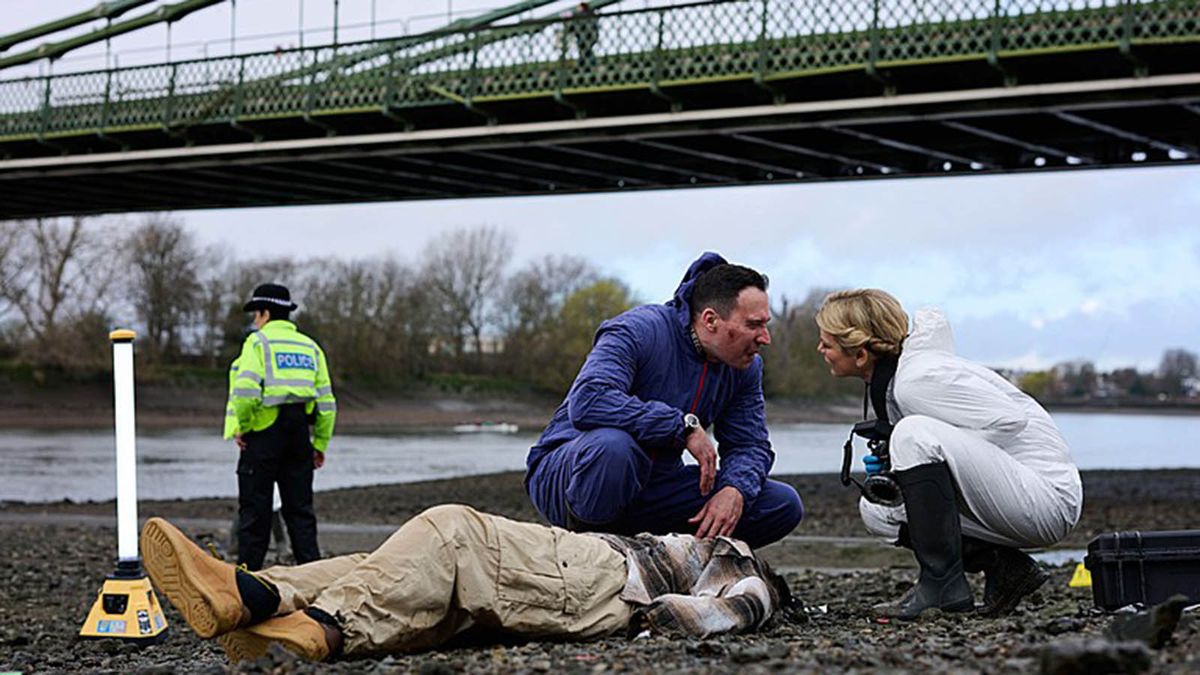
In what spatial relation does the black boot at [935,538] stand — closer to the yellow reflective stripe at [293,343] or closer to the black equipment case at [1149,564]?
the black equipment case at [1149,564]

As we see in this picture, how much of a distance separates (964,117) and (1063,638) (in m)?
16.7

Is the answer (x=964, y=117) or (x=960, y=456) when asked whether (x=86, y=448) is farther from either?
(x=960, y=456)

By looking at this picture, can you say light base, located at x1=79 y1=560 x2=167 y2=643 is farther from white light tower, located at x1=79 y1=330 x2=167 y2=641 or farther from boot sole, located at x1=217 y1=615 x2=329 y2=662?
boot sole, located at x1=217 y1=615 x2=329 y2=662

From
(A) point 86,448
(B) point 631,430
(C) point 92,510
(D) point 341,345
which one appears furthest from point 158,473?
(D) point 341,345

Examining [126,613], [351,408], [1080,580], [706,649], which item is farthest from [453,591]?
[351,408]

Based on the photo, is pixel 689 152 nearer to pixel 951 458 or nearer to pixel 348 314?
pixel 951 458

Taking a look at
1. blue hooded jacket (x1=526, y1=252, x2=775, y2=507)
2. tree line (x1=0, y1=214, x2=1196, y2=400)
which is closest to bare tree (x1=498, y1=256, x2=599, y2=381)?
tree line (x1=0, y1=214, x2=1196, y2=400)

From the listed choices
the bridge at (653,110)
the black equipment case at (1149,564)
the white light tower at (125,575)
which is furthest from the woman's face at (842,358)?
the bridge at (653,110)

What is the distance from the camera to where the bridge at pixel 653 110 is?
19.4 metres

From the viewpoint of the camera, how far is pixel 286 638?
4.44 meters

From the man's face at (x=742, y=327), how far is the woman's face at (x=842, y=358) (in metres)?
0.21

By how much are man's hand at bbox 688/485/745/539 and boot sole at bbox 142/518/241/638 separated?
179 cm

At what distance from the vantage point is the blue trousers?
Result: 218 inches

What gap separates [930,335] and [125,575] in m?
3.57
